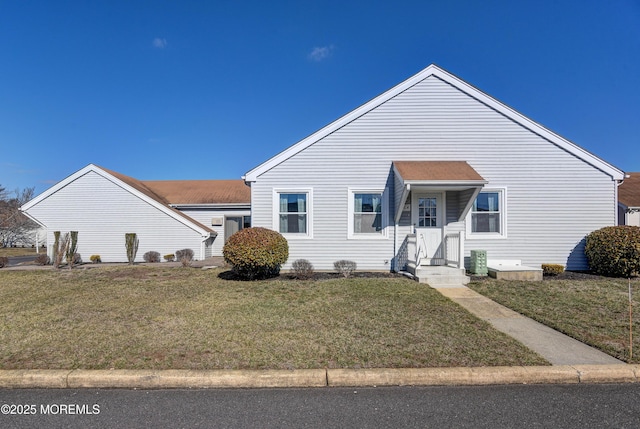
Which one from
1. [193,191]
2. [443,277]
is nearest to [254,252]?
[443,277]

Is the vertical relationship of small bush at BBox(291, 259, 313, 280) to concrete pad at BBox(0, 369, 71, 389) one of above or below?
above

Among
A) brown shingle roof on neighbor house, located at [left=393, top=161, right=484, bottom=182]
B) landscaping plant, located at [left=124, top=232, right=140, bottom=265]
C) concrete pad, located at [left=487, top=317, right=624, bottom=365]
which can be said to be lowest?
concrete pad, located at [left=487, top=317, right=624, bottom=365]

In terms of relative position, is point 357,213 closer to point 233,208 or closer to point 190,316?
point 190,316

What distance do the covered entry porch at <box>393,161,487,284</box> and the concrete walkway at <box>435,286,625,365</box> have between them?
113 inches

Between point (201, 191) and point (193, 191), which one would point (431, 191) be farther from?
point (193, 191)

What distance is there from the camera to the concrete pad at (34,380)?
12.2 ft

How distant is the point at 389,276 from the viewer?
398 inches

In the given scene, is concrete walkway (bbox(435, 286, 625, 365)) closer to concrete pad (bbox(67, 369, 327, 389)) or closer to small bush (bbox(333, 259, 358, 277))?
concrete pad (bbox(67, 369, 327, 389))

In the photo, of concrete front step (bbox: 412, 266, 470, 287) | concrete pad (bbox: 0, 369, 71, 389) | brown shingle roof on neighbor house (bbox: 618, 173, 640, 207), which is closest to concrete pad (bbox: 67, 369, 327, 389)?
concrete pad (bbox: 0, 369, 71, 389)

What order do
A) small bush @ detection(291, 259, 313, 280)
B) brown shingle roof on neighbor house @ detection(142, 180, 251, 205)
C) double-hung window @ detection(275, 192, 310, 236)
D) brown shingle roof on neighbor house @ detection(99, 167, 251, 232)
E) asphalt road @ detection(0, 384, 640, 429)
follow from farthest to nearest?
brown shingle roof on neighbor house @ detection(142, 180, 251, 205), brown shingle roof on neighbor house @ detection(99, 167, 251, 232), double-hung window @ detection(275, 192, 310, 236), small bush @ detection(291, 259, 313, 280), asphalt road @ detection(0, 384, 640, 429)

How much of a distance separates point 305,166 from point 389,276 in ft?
14.2

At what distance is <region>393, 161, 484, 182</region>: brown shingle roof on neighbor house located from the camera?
967 cm

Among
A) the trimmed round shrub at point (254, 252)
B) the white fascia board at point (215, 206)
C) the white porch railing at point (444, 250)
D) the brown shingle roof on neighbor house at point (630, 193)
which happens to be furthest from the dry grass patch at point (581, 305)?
the white fascia board at point (215, 206)

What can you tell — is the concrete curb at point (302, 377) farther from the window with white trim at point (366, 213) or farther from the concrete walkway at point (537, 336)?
the window with white trim at point (366, 213)
